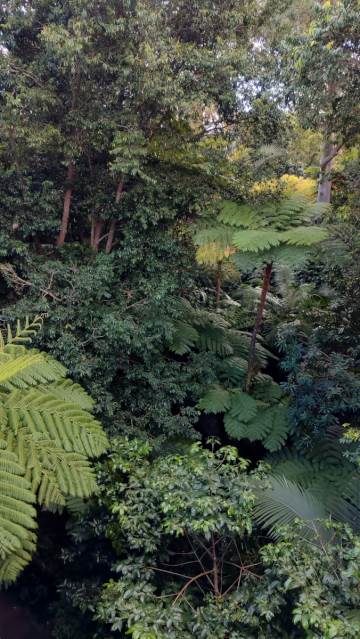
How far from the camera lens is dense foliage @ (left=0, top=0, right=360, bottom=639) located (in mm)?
3488

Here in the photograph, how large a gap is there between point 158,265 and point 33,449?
2530mm

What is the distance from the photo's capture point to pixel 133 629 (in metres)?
2.59

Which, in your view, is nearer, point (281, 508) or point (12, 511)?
point (12, 511)

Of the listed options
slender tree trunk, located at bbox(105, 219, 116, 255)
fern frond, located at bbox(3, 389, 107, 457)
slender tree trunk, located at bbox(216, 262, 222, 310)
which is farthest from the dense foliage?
slender tree trunk, located at bbox(216, 262, 222, 310)

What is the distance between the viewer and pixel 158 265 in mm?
5055

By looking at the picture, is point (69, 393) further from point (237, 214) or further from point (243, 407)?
point (237, 214)

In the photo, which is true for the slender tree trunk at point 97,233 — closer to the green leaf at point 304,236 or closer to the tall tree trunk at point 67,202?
the tall tree trunk at point 67,202

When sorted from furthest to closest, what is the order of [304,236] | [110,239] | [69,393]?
[110,239]
[304,236]
[69,393]

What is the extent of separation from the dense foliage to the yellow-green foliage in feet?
0.06

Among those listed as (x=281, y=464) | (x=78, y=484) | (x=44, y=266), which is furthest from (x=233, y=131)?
(x=78, y=484)

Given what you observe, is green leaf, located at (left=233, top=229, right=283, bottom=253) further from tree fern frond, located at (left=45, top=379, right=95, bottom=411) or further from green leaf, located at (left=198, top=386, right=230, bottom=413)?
tree fern frond, located at (left=45, top=379, right=95, bottom=411)

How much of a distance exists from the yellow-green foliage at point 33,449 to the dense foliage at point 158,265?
0.06 ft

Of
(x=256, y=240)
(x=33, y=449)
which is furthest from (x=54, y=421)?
(x=256, y=240)

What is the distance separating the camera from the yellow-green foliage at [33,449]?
9.27 ft
